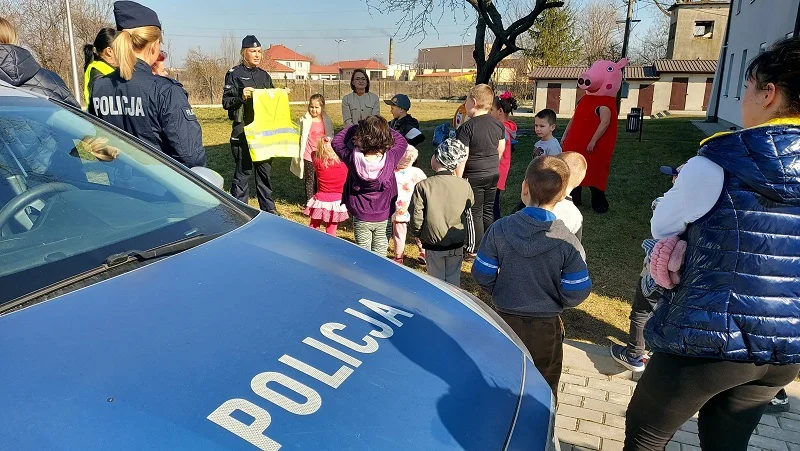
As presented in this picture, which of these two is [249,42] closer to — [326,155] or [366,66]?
[326,155]

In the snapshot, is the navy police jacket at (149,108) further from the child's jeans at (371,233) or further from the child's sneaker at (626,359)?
the child's sneaker at (626,359)

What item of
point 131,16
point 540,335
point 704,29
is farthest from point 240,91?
point 704,29

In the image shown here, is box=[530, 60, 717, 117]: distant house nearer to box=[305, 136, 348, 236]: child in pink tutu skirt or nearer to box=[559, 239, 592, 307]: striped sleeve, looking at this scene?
box=[305, 136, 348, 236]: child in pink tutu skirt

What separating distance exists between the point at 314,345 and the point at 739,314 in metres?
1.29

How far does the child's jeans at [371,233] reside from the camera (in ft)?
14.2

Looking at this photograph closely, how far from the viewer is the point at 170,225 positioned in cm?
208

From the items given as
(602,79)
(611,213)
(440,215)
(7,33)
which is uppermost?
(7,33)

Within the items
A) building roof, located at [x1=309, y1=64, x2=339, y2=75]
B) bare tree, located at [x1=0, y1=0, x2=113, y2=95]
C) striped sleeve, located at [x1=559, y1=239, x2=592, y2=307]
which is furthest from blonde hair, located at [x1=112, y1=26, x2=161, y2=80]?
building roof, located at [x1=309, y1=64, x2=339, y2=75]

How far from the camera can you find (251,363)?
139 centimetres

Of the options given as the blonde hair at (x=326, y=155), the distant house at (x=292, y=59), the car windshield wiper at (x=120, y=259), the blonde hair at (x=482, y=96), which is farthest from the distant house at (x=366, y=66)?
the car windshield wiper at (x=120, y=259)

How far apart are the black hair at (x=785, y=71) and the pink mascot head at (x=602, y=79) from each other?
5.42m

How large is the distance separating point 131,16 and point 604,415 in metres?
3.77

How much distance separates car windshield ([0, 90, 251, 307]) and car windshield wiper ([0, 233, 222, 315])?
3 centimetres

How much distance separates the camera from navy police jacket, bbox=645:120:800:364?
1.54 m
